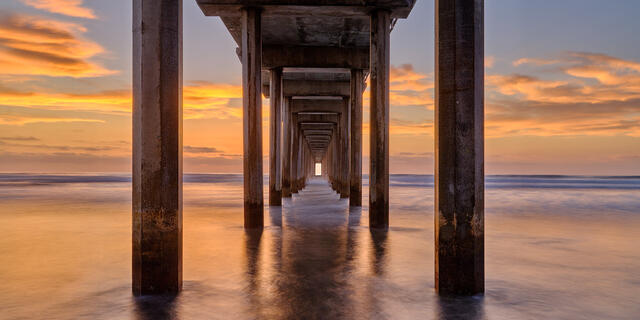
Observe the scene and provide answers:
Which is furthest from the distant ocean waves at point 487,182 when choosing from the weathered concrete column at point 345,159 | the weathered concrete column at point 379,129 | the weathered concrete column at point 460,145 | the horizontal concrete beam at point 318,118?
the weathered concrete column at point 460,145

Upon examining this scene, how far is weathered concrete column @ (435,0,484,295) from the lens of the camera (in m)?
5.18

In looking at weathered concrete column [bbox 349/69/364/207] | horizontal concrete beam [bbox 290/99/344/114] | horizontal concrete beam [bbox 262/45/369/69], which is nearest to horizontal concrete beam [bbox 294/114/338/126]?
horizontal concrete beam [bbox 290/99/344/114]

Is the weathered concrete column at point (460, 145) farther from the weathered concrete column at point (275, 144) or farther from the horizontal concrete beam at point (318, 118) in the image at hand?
the horizontal concrete beam at point (318, 118)

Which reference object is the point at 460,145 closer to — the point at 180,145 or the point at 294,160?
the point at 180,145

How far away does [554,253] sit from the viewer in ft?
28.1

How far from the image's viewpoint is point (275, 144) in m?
18.0

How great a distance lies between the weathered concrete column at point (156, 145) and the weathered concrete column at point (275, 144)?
12.1 meters

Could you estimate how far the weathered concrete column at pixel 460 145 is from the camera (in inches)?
204

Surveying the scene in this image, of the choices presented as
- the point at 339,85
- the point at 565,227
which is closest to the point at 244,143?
the point at 565,227

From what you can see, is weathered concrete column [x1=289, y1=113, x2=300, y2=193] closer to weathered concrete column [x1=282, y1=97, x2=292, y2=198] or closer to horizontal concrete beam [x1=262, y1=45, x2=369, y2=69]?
weathered concrete column [x1=282, y1=97, x2=292, y2=198]

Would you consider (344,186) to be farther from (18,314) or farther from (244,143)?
(18,314)

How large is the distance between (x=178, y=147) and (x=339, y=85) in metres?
19.3

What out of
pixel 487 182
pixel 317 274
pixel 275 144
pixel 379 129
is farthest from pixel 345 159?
pixel 487 182

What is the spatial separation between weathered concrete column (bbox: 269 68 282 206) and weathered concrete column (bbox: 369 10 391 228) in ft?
20.7
